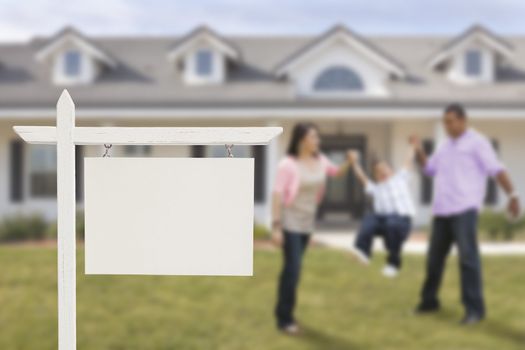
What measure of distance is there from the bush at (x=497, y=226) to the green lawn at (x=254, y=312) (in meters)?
5.43

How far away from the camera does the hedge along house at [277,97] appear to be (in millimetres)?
17438

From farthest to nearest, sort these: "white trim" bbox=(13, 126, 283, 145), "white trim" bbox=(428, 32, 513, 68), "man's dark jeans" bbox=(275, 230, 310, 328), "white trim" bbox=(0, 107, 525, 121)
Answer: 1. "white trim" bbox=(428, 32, 513, 68)
2. "white trim" bbox=(0, 107, 525, 121)
3. "man's dark jeans" bbox=(275, 230, 310, 328)
4. "white trim" bbox=(13, 126, 283, 145)

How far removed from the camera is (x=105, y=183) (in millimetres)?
3686

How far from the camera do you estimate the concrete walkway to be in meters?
13.8

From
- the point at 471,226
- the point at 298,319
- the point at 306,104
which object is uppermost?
the point at 306,104

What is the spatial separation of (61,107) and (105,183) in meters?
0.43

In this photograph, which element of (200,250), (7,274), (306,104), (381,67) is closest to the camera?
(200,250)

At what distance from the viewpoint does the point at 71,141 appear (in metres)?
3.71

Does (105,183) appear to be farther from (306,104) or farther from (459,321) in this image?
(306,104)

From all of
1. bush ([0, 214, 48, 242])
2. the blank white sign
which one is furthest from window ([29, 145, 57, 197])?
the blank white sign

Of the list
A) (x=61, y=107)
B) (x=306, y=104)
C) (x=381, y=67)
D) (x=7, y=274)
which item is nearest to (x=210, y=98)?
(x=306, y=104)

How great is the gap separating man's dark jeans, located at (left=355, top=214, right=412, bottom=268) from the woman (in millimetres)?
1480

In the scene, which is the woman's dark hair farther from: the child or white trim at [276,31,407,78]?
white trim at [276,31,407,78]

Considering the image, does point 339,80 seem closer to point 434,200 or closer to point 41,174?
point 41,174
